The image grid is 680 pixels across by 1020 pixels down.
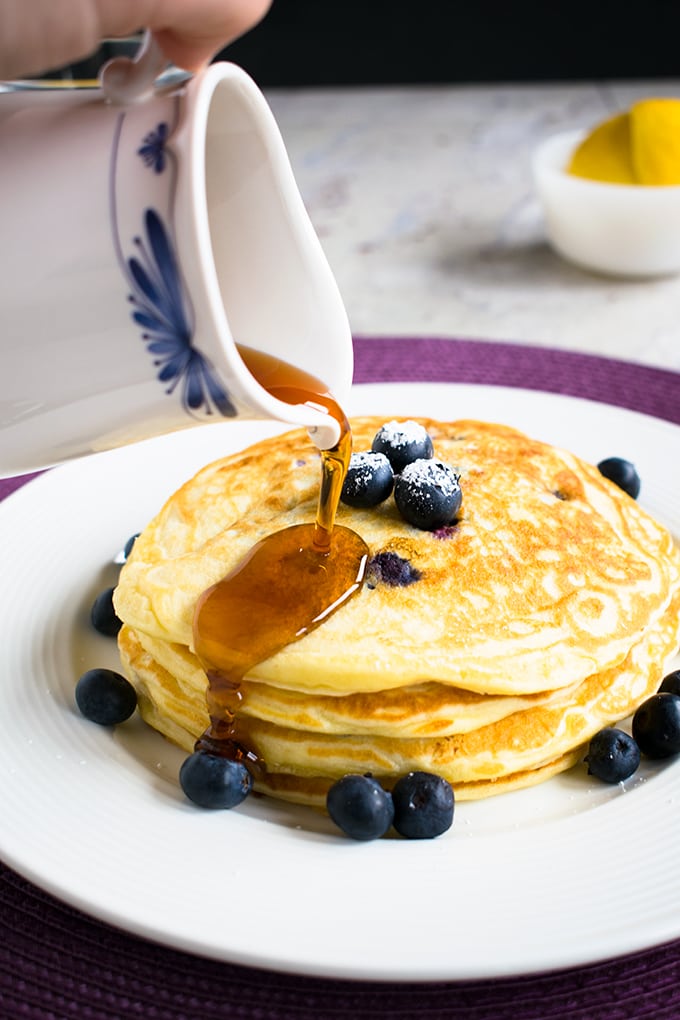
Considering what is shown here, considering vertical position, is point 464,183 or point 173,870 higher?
point 173,870

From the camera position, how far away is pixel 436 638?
5.22ft

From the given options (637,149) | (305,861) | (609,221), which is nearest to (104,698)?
(305,861)

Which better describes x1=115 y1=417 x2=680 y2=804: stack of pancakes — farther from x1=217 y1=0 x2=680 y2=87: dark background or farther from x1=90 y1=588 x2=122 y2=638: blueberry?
x1=217 y1=0 x2=680 y2=87: dark background

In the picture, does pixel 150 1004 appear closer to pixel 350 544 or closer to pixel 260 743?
pixel 260 743

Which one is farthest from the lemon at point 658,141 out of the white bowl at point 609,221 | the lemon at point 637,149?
the white bowl at point 609,221

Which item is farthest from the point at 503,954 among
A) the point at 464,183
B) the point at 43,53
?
the point at 464,183

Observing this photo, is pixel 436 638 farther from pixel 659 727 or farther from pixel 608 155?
pixel 608 155

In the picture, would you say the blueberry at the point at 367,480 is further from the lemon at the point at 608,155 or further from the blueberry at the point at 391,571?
the lemon at the point at 608,155

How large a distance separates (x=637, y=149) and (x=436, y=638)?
98.3 inches

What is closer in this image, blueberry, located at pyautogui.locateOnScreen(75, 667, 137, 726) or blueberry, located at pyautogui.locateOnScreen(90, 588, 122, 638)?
blueberry, located at pyautogui.locateOnScreen(75, 667, 137, 726)

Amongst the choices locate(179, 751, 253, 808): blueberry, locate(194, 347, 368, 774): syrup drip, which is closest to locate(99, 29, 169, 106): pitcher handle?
locate(194, 347, 368, 774): syrup drip

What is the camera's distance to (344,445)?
164cm

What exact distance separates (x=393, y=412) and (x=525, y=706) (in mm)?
1002

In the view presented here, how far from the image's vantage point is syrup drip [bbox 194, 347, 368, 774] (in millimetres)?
1547
